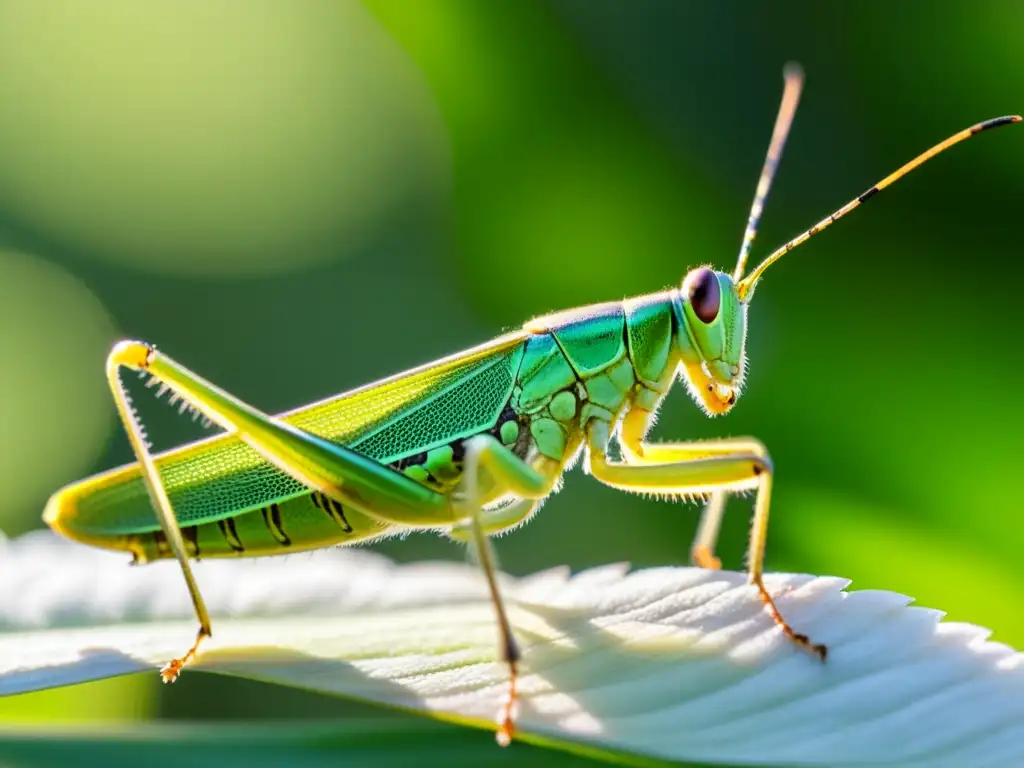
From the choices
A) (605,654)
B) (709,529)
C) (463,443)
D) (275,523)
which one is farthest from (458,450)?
(605,654)

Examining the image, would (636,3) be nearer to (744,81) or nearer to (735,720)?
(744,81)

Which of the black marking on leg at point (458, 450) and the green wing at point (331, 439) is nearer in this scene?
the green wing at point (331, 439)

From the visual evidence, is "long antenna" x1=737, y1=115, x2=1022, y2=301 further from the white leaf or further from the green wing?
the white leaf

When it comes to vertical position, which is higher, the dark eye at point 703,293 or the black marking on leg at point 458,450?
the dark eye at point 703,293

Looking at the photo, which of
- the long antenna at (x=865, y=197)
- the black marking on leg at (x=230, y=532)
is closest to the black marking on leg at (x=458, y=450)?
the black marking on leg at (x=230, y=532)

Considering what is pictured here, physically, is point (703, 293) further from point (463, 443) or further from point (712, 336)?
point (463, 443)

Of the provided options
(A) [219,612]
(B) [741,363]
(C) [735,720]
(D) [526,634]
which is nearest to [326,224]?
(B) [741,363]

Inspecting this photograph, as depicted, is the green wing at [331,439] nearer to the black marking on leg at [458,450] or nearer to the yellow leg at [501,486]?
the black marking on leg at [458,450]
